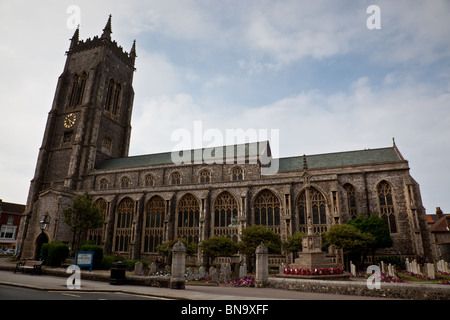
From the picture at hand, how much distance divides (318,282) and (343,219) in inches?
633

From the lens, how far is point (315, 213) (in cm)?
2817

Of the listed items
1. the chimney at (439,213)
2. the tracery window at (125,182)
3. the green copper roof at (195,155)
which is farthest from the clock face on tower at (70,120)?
the chimney at (439,213)

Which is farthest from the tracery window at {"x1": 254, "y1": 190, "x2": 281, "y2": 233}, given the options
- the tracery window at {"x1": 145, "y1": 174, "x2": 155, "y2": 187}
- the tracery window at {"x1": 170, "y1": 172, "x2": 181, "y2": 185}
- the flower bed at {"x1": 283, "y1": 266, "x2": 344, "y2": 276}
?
the tracery window at {"x1": 145, "y1": 174, "x2": 155, "y2": 187}

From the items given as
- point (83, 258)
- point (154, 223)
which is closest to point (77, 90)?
point (154, 223)

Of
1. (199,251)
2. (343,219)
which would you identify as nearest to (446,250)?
(343,219)

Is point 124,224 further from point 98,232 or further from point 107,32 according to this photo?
point 107,32

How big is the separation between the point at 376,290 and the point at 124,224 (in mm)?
31144

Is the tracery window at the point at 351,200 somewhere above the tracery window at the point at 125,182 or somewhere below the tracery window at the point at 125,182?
below

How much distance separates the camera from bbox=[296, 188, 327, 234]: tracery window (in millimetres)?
27578

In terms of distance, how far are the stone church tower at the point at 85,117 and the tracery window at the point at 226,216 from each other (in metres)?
20.6

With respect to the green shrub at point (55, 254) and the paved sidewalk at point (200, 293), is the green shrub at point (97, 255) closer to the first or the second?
the green shrub at point (55, 254)

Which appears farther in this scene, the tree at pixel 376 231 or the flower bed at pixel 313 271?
the tree at pixel 376 231

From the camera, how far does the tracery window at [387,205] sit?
2692 centimetres

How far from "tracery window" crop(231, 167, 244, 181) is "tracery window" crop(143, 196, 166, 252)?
975 centimetres
